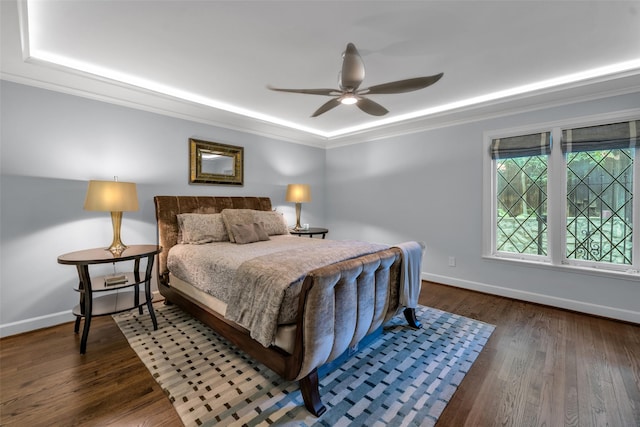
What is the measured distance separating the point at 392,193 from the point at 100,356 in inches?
160

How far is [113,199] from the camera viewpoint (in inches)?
96.5

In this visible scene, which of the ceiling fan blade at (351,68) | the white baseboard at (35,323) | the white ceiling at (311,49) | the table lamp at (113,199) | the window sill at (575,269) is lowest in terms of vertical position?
the white baseboard at (35,323)

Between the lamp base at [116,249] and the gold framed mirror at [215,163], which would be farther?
the gold framed mirror at [215,163]

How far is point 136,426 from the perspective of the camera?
1.49 metres

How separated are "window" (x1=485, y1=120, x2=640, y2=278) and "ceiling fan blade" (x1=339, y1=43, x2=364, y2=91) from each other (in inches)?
99.1

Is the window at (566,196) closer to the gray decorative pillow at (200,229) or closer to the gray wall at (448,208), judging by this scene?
the gray wall at (448,208)

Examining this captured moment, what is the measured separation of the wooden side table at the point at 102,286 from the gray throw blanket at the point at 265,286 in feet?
3.75

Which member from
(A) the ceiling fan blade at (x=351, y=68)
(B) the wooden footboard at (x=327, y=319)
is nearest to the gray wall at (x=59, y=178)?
(B) the wooden footboard at (x=327, y=319)

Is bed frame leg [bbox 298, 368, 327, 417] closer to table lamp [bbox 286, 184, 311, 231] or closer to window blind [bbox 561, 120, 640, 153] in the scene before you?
table lamp [bbox 286, 184, 311, 231]

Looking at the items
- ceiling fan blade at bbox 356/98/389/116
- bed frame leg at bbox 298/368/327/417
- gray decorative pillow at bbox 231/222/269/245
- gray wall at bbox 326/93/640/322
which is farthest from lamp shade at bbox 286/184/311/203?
bed frame leg at bbox 298/368/327/417

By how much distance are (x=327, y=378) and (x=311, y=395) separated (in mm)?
336

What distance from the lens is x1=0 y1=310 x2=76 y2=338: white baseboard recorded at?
245 cm

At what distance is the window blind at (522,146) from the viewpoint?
10.3ft

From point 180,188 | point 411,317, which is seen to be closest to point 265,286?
point 411,317
